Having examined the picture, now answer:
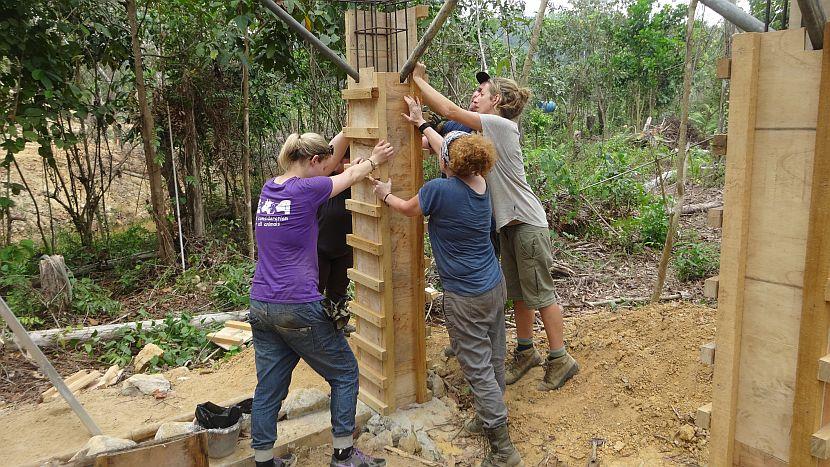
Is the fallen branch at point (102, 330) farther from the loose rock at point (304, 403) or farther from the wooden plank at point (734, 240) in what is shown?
the wooden plank at point (734, 240)

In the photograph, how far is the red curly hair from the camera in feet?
11.1

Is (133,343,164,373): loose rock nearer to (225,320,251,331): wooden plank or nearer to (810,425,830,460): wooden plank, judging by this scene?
(225,320,251,331): wooden plank

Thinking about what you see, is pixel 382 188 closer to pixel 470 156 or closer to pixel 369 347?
pixel 470 156

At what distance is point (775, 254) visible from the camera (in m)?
2.46

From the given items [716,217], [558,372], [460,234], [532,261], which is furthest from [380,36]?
[558,372]

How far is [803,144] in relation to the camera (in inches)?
91.6

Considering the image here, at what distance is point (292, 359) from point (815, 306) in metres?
2.54

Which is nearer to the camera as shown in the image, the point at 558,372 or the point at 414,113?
the point at 414,113

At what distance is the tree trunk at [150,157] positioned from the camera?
6.99 m

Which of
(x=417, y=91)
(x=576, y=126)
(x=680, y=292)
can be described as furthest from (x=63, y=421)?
(x=576, y=126)

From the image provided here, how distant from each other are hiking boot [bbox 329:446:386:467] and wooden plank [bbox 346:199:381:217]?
144 cm

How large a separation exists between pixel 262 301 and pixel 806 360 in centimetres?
252

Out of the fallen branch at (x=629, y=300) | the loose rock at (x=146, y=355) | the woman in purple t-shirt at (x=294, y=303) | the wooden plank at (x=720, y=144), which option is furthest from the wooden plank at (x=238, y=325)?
the wooden plank at (x=720, y=144)

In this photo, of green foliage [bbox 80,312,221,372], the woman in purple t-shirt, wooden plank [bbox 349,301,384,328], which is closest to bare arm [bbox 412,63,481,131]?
the woman in purple t-shirt
